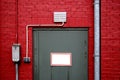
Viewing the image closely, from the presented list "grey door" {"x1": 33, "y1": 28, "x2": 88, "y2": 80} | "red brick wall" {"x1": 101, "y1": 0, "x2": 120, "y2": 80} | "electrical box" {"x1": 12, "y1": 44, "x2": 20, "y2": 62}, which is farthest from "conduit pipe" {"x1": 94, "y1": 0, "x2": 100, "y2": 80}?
"electrical box" {"x1": 12, "y1": 44, "x2": 20, "y2": 62}

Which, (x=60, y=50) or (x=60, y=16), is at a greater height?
(x=60, y=16)

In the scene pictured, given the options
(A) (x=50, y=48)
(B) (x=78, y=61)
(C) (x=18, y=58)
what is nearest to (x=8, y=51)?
(C) (x=18, y=58)

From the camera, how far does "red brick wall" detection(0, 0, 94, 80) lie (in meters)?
6.21

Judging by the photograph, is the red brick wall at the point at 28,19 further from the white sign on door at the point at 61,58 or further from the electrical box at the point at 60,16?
the white sign on door at the point at 61,58

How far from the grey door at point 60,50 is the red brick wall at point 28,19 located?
131 millimetres

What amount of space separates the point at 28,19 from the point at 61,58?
3.86 feet

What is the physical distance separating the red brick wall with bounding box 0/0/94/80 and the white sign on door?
462mm

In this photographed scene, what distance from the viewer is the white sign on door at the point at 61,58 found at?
6.29m

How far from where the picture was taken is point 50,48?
630 cm

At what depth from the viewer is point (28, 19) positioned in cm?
624

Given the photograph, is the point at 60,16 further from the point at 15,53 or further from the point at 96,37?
the point at 15,53

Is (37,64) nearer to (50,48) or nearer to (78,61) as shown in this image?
(50,48)

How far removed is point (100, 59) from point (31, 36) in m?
1.65

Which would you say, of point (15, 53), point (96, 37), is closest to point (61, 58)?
point (96, 37)
